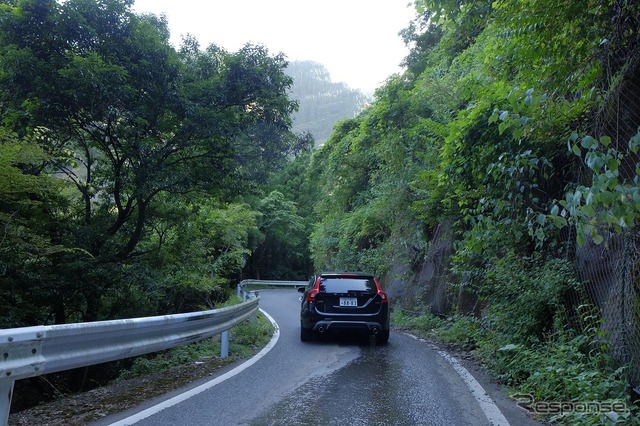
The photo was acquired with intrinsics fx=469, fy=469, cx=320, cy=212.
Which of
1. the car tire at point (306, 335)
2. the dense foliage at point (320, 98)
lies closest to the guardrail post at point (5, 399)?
the car tire at point (306, 335)

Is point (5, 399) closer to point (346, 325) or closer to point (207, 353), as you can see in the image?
point (207, 353)

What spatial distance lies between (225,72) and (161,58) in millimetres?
1618

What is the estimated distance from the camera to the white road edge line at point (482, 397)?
464 cm

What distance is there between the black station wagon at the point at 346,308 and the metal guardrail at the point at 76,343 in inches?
135

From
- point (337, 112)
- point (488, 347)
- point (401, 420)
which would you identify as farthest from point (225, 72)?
point (337, 112)

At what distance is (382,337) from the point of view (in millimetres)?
9406

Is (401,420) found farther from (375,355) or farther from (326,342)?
(326,342)

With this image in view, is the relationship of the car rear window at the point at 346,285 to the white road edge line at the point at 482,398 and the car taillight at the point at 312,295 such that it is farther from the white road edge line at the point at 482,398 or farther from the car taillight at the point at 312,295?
the white road edge line at the point at 482,398

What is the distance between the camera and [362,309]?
913 centimetres

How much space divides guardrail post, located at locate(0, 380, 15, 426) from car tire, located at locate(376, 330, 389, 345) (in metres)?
7.10

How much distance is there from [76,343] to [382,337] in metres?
6.71

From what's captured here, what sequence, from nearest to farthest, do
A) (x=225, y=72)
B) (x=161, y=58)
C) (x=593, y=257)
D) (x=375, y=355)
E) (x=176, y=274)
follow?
(x=593, y=257), (x=375, y=355), (x=161, y=58), (x=225, y=72), (x=176, y=274)

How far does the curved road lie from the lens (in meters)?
4.52

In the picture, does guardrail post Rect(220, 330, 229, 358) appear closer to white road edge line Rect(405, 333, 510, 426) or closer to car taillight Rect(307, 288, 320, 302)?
car taillight Rect(307, 288, 320, 302)
